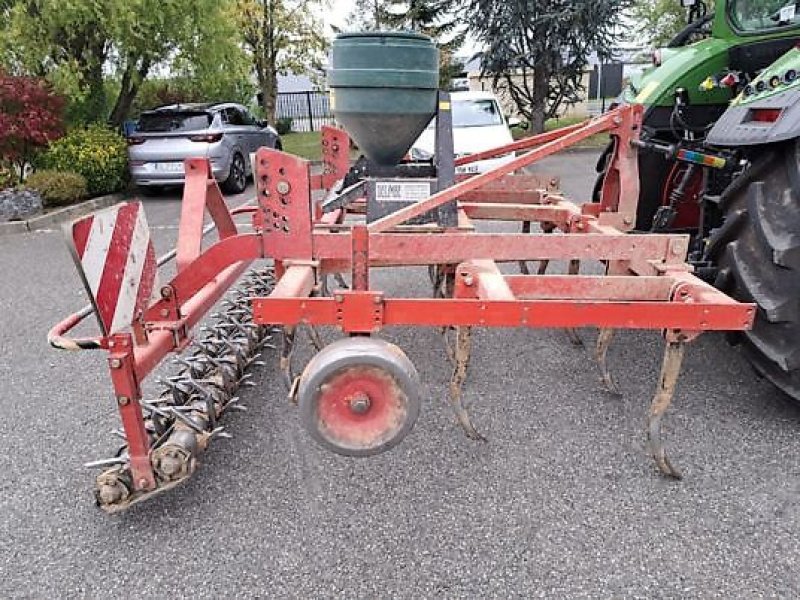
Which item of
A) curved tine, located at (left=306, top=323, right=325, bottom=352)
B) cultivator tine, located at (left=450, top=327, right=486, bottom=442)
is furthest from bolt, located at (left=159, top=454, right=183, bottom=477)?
curved tine, located at (left=306, top=323, right=325, bottom=352)

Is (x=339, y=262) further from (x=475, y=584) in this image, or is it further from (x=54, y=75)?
(x=54, y=75)

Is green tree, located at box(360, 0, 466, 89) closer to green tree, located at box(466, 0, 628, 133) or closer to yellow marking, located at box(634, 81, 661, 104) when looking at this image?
green tree, located at box(466, 0, 628, 133)

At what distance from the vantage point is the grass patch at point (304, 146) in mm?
14547

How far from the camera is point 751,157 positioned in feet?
9.05

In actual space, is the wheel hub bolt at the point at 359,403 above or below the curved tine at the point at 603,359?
above

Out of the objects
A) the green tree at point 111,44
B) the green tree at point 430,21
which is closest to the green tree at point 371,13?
the green tree at point 430,21

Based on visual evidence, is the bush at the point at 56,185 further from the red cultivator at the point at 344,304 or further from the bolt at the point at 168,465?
the bolt at the point at 168,465

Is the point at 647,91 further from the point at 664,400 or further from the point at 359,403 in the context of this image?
the point at 359,403

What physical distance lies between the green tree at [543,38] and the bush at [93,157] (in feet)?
26.2

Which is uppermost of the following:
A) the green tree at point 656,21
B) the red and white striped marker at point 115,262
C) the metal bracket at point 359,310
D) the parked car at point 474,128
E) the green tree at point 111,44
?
the green tree at point 656,21

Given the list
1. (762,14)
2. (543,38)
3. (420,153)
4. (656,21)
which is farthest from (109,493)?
(656,21)

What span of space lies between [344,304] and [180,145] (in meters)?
8.42

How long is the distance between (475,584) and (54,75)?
9464 mm

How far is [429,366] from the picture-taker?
349 cm
